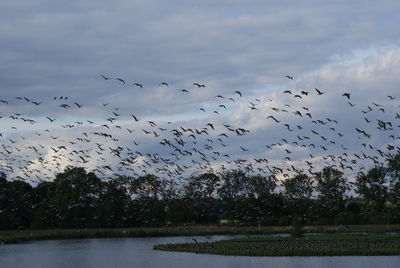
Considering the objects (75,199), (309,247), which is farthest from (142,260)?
(75,199)

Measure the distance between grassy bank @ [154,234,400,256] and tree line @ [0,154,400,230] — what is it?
131ft

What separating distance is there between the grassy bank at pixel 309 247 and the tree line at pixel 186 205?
131 feet

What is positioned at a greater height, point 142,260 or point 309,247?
point 309,247

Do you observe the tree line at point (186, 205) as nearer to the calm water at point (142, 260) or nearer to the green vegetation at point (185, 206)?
the green vegetation at point (185, 206)

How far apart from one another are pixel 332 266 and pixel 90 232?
67.2 meters

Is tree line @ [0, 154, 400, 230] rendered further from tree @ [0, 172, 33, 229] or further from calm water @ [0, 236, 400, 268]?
calm water @ [0, 236, 400, 268]

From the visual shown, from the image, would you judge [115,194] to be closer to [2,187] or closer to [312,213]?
[2,187]

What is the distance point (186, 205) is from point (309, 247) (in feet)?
225

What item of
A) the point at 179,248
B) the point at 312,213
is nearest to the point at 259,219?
the point at 312,213

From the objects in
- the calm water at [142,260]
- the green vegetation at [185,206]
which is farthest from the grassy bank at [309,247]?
the green vegetation at [185,206]

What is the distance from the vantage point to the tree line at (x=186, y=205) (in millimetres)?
127000

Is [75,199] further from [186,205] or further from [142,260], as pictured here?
[142,260]

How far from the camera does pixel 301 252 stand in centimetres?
6594

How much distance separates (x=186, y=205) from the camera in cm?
13788
